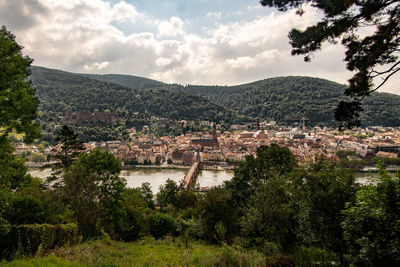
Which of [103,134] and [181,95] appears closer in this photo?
[103,134]

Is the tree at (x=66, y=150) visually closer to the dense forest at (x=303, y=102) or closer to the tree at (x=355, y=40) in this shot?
the tree at (x=355, y=40)

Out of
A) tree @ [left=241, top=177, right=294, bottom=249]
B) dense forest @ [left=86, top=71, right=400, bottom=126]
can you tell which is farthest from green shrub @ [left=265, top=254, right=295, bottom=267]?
dense forest @ [left=86, top=71, right=400, bottom=126]

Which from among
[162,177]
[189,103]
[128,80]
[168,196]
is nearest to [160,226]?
[168,196]

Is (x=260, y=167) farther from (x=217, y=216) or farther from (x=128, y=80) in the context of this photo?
(x=128, y=80)

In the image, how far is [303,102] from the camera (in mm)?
95500

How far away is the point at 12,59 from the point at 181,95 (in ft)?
350

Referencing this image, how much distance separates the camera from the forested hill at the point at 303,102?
8144 centimetres

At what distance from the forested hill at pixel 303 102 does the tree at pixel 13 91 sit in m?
77.9

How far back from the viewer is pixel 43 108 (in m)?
77.9

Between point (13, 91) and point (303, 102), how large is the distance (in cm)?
10246

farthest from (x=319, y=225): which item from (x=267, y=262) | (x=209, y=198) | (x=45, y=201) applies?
(x=45, y=201)

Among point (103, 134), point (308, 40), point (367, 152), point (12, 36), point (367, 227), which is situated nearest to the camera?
point (367, 227)

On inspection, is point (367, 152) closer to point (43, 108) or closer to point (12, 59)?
point (12, 59)

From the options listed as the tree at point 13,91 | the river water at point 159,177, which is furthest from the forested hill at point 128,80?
the tree at point 13,91
